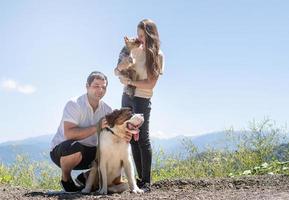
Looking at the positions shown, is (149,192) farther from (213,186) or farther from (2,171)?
(2,171)

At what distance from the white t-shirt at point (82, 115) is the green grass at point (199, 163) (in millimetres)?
2797

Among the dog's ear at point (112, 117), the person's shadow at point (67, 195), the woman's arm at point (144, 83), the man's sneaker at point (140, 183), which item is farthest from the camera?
the man's sneaker at point (140, 183)

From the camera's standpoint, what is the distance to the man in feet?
20.3

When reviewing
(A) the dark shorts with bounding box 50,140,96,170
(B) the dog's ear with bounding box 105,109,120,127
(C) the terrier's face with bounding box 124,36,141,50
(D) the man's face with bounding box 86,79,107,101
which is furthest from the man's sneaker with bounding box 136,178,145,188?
(C) the terrier's face with bounding box 124,36,141,50

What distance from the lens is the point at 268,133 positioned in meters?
9.52

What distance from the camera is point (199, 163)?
32.5ft

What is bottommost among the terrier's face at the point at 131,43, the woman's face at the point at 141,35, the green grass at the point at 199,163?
the green grass at the point at 199,163

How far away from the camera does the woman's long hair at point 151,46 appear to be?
6148 millimetres

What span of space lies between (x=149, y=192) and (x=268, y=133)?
13.5 feet

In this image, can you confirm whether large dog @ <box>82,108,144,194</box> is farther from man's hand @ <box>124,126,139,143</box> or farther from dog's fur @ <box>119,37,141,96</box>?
dog's fur @ <box>119,37,141,96</box>

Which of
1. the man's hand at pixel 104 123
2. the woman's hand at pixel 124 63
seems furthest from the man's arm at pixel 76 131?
the woman's hand at pixel 124 63

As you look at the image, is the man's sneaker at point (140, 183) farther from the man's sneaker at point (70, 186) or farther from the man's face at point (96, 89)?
the man's face at point (96, 89)

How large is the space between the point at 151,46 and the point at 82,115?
Answer: 120 centimetres

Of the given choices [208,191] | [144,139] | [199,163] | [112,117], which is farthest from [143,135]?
[199,163]
